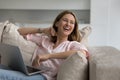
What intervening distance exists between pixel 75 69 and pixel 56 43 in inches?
22.1

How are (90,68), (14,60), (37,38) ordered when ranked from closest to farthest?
(90,68) < (14,60) < (37,38)

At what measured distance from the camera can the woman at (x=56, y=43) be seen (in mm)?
1765

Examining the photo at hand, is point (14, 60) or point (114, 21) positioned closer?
point (14, 60)

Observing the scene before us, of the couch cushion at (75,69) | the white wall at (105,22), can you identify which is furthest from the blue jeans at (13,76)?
the white wall at (105,22)

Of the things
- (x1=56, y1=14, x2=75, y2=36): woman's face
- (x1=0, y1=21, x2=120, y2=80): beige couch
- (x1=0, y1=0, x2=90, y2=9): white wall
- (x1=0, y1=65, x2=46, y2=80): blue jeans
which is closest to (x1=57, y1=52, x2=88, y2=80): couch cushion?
(x1=0, y1=21, x2=120, y2=80): beige couch

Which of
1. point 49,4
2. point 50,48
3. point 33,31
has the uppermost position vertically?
point 49,4

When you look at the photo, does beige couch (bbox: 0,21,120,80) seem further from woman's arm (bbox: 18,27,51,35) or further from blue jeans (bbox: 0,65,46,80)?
woman's arm (bbox: 18,27,51,35)

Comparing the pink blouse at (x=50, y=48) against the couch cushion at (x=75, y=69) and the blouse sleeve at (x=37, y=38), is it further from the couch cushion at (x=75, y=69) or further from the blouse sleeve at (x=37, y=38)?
the couch cushion at (x=75, y=69)

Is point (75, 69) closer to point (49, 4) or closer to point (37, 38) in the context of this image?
point (37, 38)

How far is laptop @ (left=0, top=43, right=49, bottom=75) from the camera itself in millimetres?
1604

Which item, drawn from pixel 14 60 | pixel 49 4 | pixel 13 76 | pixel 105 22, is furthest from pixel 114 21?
pixel 13 76

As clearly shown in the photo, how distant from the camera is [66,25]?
1.93 meters

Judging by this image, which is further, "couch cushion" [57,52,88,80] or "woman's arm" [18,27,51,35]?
"woman's arm" [18,27,51,35]

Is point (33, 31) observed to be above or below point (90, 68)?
above
